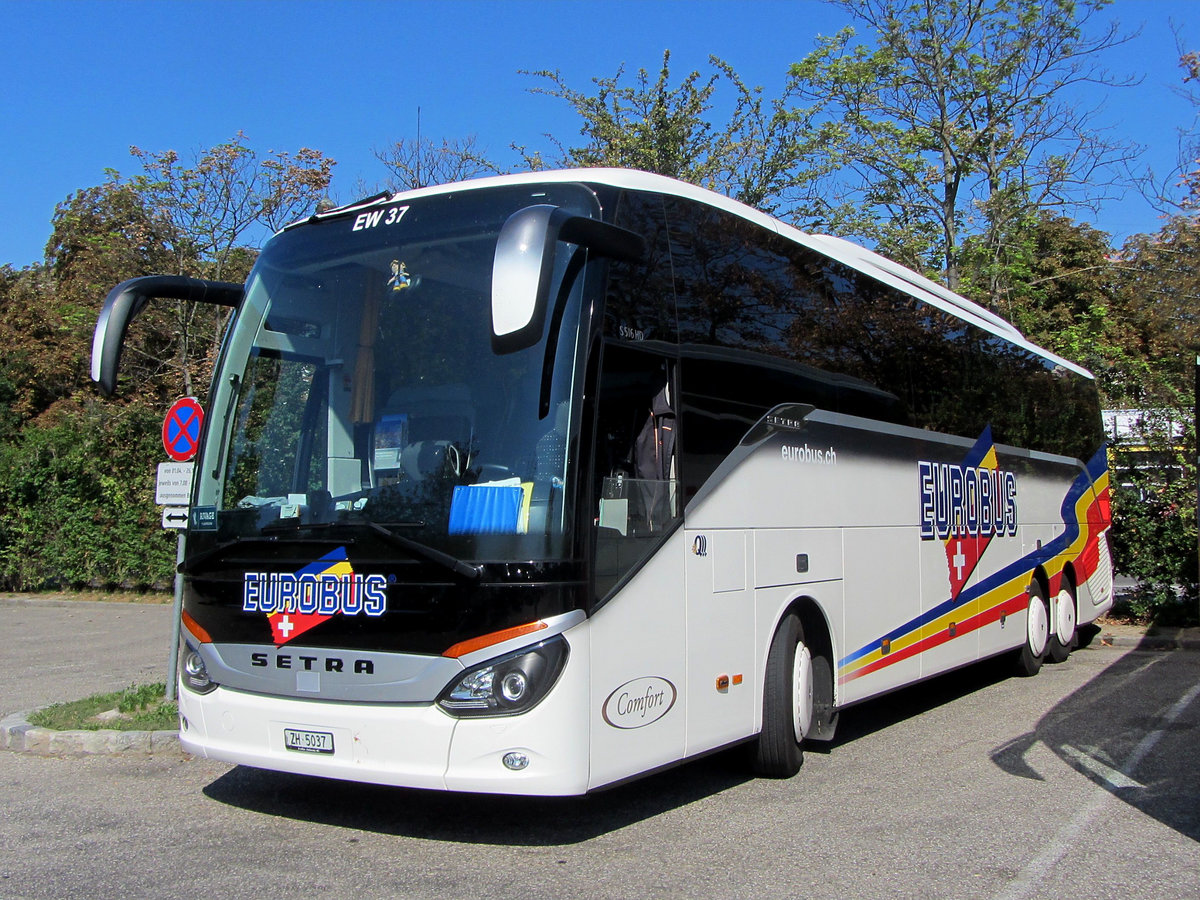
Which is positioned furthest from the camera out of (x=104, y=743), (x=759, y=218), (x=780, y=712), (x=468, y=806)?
(x=104, y=743)

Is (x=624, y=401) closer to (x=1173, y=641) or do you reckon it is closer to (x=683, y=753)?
(x=683, y=753)

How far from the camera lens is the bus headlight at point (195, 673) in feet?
20.1

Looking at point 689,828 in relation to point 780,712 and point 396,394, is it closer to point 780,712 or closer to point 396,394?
point 780,712

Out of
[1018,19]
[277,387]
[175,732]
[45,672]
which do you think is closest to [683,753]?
[277,387]

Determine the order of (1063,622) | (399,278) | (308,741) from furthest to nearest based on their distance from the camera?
1. (1063,622)
2. (399,278)
3. (308,741)

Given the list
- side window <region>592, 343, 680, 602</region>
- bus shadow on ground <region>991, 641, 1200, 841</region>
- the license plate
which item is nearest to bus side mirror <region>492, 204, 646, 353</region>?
side window <region>592, 343, 680, 602</region>

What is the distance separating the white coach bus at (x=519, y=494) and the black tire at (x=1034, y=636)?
4.85m

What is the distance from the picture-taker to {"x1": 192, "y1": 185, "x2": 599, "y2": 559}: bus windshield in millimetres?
5359

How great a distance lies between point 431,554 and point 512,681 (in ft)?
2.36

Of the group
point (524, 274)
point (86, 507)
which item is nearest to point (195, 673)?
point (524, 274)

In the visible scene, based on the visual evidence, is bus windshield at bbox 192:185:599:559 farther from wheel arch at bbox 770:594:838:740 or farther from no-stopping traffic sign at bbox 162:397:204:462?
wheel arch at bbox 770:594:838:740

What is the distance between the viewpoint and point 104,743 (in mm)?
8172

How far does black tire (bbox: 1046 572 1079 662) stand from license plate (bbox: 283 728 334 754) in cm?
962

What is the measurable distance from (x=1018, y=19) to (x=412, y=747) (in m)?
19.2
